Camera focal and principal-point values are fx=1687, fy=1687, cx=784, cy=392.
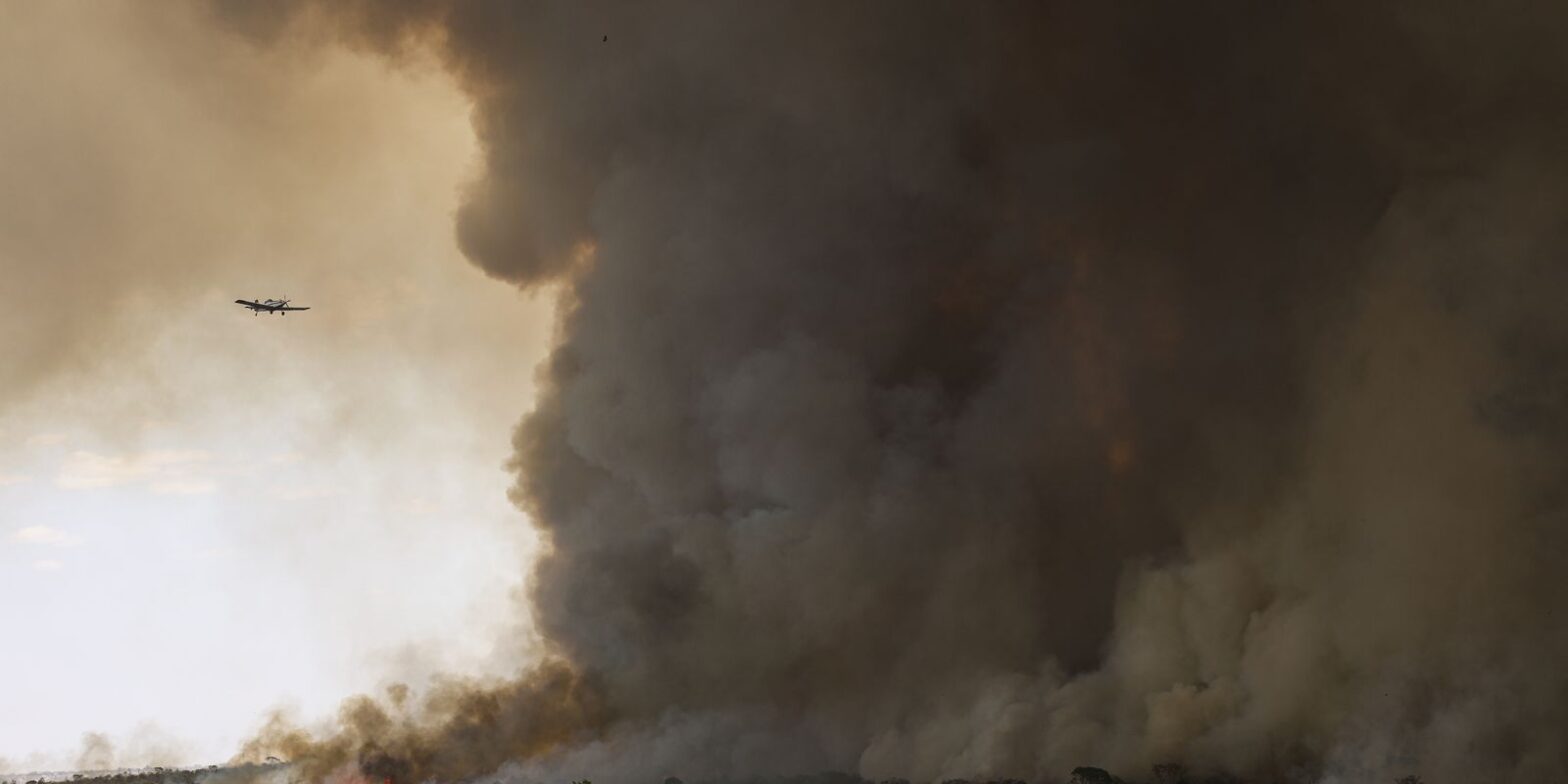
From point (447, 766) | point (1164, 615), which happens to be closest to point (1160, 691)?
point (1164, 615)

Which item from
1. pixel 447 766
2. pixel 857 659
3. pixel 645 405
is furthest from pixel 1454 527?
pixel 447 766

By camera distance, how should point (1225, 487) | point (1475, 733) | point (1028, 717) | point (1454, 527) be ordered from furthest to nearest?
point (1225, 487) → point (1028, 717) → point (1454, 527) → point (1475, 733)

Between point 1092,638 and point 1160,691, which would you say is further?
point 1092,638

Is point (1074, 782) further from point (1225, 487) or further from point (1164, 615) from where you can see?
point (1225, 487)

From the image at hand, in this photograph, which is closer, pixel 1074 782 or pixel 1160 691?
Result: pixel 1074 782

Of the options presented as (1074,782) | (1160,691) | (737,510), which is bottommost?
(1074,782)

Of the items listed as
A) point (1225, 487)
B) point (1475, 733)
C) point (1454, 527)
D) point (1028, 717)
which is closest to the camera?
point (1475, 733)

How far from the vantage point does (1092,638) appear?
76688mm

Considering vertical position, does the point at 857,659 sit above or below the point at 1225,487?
below

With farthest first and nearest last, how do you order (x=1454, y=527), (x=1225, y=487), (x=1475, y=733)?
(x=1225, y=487), (x=1454, y=527), (x=1475, y=733)

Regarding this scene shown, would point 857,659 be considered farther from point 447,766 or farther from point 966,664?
point 447,766

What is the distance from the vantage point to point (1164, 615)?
233 ft

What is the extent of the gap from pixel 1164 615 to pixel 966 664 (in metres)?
8.75

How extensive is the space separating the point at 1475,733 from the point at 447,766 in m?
40.5
